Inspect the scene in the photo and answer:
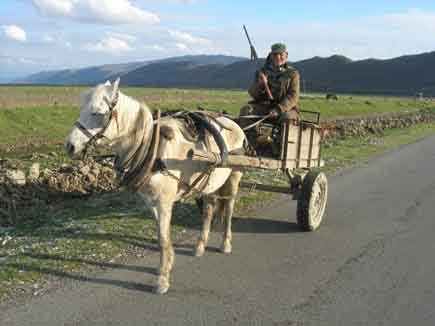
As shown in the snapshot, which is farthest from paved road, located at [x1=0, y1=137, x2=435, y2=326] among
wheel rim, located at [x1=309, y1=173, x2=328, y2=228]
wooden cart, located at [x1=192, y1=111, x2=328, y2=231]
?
wooden cart, located at [x1=192, y1=111, x2=328, y2=231]

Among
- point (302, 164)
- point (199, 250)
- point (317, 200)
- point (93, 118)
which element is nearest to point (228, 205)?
point (199, 250)

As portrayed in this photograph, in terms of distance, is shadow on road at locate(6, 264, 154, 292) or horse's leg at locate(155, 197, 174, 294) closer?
horse's leg at locate(155, 197, 174, 294)

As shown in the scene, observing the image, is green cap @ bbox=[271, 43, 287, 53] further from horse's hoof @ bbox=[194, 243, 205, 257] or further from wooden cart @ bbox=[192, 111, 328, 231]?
horse's hoof @ bbox=[194, 243, 205, 257]

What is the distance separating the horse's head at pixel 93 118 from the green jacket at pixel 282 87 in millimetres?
3650

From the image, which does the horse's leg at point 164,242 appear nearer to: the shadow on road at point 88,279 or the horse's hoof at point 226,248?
the shadow on road at point 88,279

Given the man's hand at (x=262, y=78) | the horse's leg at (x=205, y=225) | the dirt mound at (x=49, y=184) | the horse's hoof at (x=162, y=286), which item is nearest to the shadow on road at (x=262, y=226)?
the horse's leg at (x=205, y=225)

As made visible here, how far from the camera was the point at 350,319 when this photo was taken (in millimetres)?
5109

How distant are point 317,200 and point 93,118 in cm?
491

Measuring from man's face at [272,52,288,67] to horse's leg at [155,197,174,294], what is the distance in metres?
3.55

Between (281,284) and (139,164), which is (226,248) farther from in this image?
(139,164)

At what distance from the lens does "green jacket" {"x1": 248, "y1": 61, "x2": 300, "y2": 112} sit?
7.86 metres

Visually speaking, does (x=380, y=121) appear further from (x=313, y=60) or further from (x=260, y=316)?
(x=313, y=60)

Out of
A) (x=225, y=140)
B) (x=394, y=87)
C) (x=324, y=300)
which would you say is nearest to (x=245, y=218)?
(x=225, y=140)

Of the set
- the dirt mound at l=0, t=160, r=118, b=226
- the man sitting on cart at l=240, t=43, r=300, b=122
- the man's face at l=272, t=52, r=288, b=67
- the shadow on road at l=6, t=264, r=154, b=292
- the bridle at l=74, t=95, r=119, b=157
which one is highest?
the man's face at l=272, t=52, r=288, b=67
